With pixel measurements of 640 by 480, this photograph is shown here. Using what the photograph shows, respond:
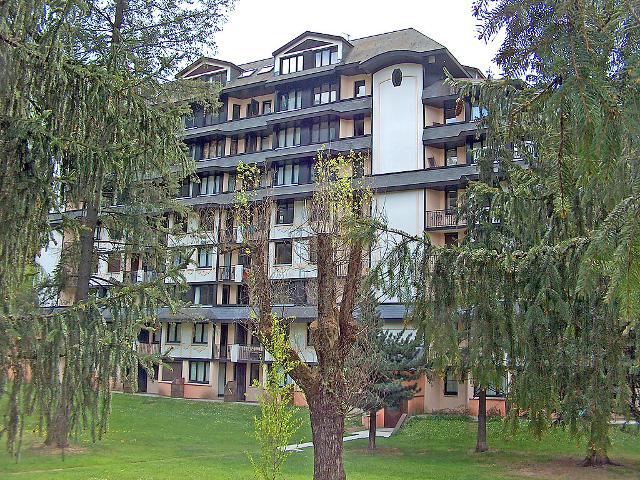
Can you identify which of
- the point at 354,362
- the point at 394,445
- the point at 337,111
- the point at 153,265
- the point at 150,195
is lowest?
the point at 394,445

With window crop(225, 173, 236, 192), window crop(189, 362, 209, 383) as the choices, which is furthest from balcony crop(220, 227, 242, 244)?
window crop(189, 362, 209, 383)

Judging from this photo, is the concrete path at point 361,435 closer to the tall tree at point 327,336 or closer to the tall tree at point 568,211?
the tall tree at point 327,336

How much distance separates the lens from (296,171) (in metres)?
41.8

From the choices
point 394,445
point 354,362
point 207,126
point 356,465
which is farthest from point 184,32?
point 207,126

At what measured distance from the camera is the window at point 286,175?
4178 cm

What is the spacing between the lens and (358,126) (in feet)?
135

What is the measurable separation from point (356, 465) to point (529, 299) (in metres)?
16.7

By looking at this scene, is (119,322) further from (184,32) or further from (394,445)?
(394,445)

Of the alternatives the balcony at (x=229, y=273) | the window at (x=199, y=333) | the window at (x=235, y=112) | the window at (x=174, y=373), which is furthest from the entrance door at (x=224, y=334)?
the window at (x=235, y=112)

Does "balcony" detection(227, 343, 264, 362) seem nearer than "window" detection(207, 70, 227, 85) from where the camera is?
Yes

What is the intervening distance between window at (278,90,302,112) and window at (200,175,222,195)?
6236 millimetres

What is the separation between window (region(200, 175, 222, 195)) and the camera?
45.7 m

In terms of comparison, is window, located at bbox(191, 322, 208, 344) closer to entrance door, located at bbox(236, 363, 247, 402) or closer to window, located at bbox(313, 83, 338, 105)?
entrance door, located at bbox(236, 363, 247, 402)

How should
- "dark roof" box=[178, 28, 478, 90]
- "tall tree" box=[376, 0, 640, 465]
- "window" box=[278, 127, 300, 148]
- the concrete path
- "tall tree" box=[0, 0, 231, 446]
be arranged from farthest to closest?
1. "window" box=[278, 127, 300, 148]
2. "dark roof" box=[178, 28, 478, 90]
3. the concrete path
4. "tall tree" box=[0, 0, 231, 446]
5. "tall tree" box=[376, 0, 640, 465]
